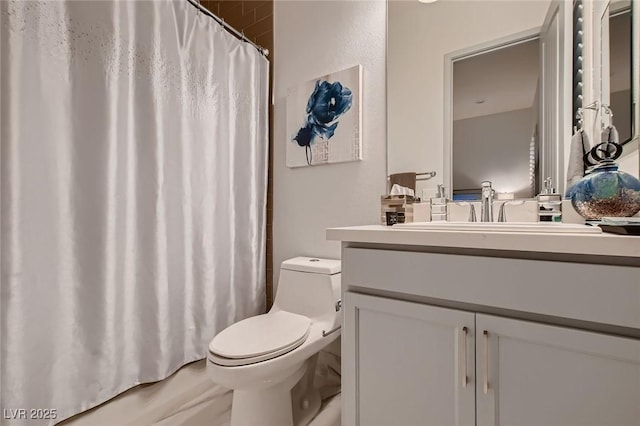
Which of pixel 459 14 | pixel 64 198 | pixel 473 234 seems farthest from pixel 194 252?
pixel 459 14

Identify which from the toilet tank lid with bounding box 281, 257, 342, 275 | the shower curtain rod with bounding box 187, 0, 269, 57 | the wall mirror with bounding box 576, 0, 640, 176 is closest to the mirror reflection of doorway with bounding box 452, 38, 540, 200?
the wall mirror with bounding box 576, 0, 640, 176

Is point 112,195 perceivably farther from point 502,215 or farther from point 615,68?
point 615,68

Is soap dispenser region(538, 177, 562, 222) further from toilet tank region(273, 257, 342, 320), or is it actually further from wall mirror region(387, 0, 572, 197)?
toilet tank region(273, 257, 342, 320)

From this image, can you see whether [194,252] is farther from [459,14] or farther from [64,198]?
[459,14]

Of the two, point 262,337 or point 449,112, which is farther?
point 449,112

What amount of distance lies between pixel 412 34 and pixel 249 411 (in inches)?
69.6

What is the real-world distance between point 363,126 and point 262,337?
110 centimetres

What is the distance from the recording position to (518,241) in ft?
2.34

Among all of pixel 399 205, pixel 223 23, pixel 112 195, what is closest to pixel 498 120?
pixel 399 205

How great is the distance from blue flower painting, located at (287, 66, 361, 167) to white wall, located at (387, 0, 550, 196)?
196 millimetres

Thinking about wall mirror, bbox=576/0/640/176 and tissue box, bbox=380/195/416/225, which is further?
tissue box, bbox=380/195/416/225

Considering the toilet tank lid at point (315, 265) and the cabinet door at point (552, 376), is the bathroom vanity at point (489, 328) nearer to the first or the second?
the cabinet door at point (552, 376)

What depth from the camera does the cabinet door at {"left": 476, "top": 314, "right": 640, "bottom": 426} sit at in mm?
636

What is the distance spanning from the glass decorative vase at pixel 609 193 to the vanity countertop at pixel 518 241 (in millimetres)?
270
